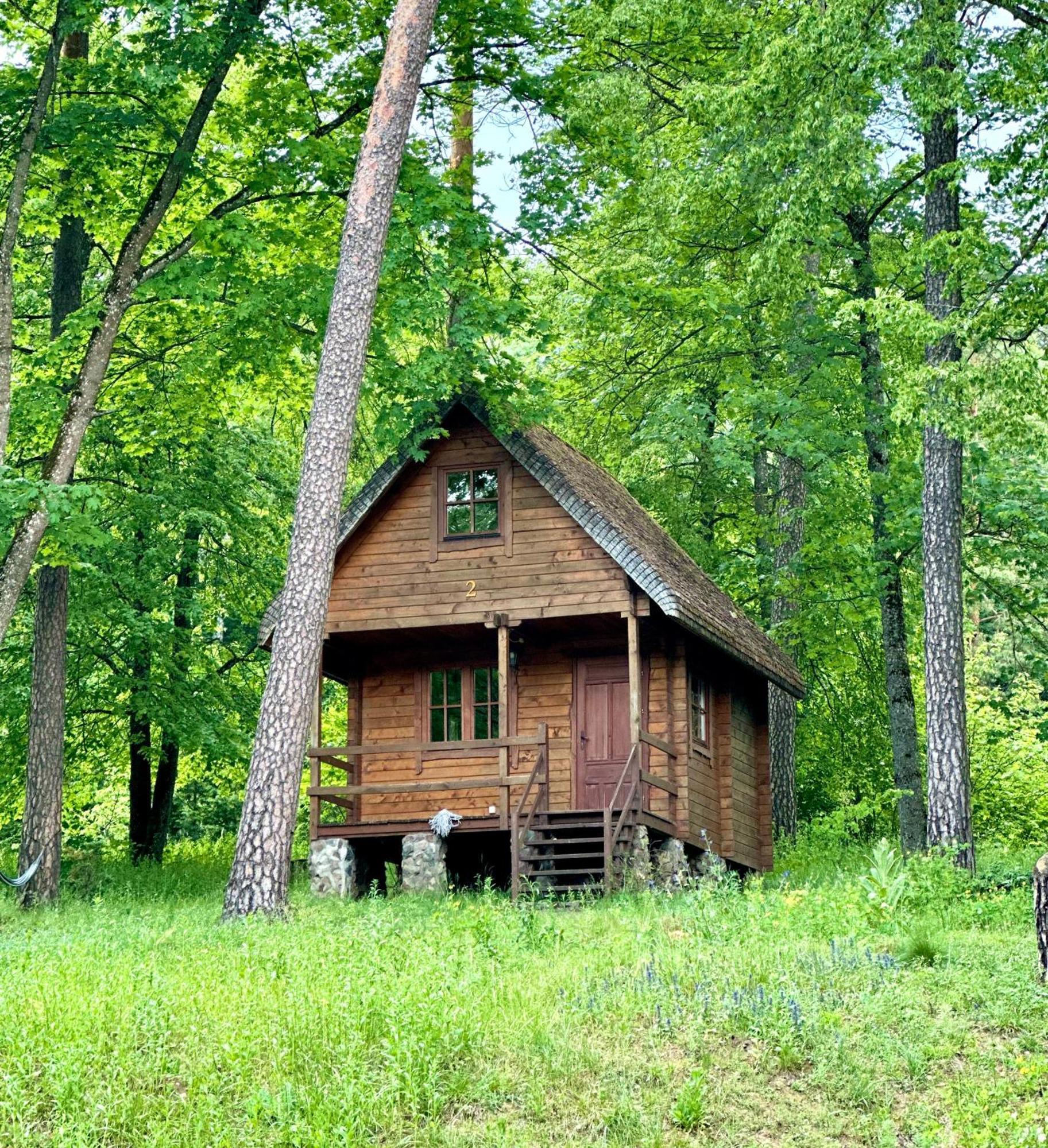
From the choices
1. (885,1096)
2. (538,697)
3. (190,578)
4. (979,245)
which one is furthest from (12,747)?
(885,1096)

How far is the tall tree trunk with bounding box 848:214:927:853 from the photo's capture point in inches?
891

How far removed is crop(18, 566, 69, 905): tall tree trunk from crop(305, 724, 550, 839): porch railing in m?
3.40

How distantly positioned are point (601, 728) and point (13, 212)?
10497mm

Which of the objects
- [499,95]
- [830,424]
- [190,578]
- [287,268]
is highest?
[499,95]

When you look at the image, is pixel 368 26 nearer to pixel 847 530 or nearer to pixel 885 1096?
pixel 847 530

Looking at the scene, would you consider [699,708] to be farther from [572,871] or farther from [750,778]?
[572,871]

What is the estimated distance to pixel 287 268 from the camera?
21.8 m

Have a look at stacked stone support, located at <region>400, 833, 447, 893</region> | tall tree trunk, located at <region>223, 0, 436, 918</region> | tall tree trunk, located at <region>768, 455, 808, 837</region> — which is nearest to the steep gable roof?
tall tree trunk, located at <region>768, 455, 808, 837</region>

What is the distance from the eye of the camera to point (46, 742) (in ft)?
66.5

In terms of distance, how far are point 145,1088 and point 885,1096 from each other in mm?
4087

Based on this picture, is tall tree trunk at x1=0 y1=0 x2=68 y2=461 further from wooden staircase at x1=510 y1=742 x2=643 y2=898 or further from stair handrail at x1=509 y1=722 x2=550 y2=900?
wooden staircase at x1=510 y1=742 x2=643 y2=898

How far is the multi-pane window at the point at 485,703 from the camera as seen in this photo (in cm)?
2264

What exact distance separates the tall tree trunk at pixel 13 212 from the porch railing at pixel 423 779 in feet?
21.9

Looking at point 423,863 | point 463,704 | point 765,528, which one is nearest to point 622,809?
point 423,863
